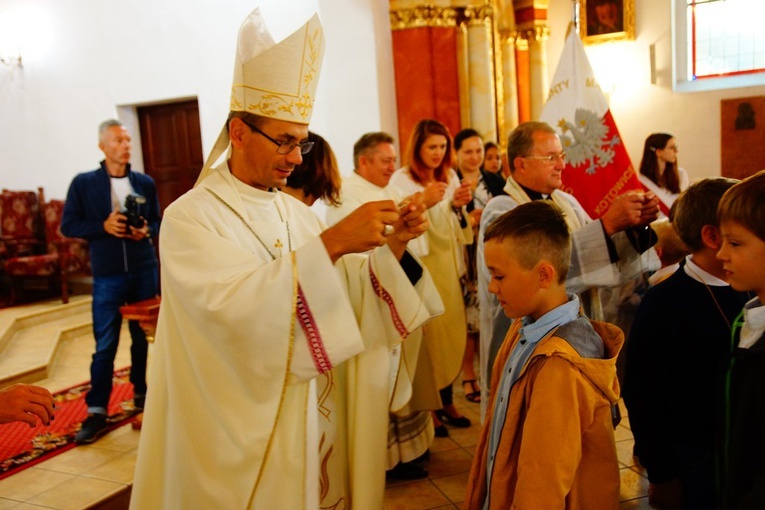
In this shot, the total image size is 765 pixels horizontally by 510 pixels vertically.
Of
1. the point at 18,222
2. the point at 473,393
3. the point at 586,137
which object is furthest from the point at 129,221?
the point at 18,222

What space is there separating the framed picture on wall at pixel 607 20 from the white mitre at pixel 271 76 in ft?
26.1

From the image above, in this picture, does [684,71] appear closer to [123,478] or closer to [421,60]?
[421,60]

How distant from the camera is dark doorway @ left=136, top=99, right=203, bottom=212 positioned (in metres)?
8.13

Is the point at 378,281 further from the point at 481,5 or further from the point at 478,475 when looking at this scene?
the point at 481,5

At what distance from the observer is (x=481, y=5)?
6.53 m

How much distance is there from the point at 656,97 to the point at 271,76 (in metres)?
8.16

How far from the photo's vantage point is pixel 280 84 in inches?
74.8

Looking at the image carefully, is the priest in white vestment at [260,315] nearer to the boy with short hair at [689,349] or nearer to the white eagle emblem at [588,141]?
the boy with short hair at [689,349]

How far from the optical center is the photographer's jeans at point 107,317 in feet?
13.1

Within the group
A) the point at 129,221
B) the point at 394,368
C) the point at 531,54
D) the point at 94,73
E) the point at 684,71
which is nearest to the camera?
the point at 394,368

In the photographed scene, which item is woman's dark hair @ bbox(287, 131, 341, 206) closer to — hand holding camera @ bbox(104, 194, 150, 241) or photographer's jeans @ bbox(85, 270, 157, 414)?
hand holding camera @ bbox(104, 194, 150, 241)

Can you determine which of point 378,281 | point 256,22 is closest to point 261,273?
point 378,281

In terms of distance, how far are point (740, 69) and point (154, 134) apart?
7525mm

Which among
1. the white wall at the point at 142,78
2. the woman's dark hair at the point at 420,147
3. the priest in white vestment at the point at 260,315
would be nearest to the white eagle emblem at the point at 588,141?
the woman's dark hair at the point at 420,147
